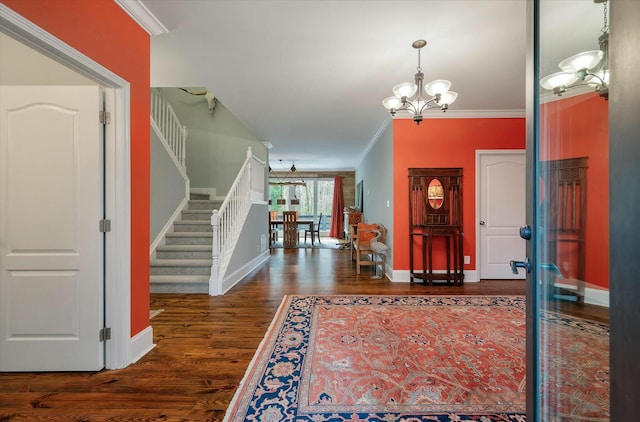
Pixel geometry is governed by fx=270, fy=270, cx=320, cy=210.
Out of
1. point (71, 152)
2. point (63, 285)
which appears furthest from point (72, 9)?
point (63, 285)

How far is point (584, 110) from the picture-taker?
84 centimetres

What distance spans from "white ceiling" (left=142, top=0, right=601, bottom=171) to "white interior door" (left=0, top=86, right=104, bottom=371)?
1.04m

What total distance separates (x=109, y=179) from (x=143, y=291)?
884mm

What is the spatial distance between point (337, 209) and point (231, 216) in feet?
20.9

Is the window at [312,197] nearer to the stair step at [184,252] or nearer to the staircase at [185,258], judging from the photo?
the staircase at [185,258]

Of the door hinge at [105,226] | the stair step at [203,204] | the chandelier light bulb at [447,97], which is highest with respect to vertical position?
the chandelier light bulb at [447,97]

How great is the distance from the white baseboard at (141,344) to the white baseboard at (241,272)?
1.44m

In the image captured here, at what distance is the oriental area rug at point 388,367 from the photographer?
150 centimetres

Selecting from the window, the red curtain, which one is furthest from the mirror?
the window

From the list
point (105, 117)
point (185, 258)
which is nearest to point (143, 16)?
point (105, 117)

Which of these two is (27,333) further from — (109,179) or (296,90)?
(296,90)

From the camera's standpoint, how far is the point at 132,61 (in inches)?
78.7

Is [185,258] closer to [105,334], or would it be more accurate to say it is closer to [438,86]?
[105,334]

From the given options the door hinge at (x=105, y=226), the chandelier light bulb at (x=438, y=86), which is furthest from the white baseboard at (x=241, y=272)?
the chandelier light bulb at (x=438, y=86)
